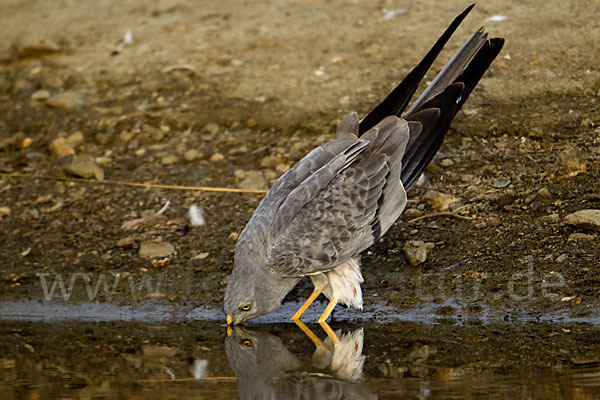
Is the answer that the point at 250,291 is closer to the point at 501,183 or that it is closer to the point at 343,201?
the point at 343,201

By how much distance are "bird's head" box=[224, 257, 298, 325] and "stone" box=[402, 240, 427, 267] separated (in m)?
0.93

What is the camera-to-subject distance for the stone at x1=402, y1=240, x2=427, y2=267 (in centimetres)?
552

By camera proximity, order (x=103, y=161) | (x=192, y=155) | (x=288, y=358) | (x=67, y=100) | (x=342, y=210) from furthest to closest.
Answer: (x=67, y=100), (x=103, y=161), (x=192, y=155), (x=342, y=210), (x=288, y=358)

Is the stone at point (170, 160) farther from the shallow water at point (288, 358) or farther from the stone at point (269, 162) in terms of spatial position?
the shallow water at point (288, 358)

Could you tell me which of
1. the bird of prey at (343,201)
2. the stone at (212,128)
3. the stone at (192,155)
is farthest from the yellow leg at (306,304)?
the stone at (212,128)

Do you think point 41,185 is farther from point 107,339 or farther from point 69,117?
point 107,339

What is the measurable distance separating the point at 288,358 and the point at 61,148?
3.82 metres

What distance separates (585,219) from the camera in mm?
5336

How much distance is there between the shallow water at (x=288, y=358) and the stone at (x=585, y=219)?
3.01ft

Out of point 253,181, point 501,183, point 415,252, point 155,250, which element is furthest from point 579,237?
point 155,250

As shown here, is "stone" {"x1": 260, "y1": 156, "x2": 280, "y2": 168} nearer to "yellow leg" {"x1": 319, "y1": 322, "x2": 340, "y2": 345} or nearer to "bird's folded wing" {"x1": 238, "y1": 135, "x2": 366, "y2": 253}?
"bird's folded wing" {"x1": 238, "y1": 135, "x2": 366, "y2": 253}

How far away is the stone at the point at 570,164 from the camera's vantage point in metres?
5.91

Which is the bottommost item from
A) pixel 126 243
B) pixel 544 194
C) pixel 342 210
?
pixel 126 243

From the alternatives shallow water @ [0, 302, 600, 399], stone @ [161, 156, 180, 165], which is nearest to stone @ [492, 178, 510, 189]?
shallow water @ [0, 302, 600, 399]
